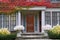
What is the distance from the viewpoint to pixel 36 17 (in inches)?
1152

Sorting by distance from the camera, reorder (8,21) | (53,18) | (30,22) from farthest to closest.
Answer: (30,22), (53,18), (8,21)

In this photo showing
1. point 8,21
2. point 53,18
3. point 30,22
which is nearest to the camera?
point 8,21

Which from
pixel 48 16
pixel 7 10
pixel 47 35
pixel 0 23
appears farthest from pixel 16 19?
pixel 7 10

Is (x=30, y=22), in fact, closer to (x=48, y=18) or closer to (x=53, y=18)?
(x=48, y=18)

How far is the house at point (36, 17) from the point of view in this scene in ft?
90.0

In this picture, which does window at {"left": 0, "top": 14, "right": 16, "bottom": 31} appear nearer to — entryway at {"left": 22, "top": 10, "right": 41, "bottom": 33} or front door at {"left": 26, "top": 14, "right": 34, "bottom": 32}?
entryway at {"left": 22, "top": 10, "right": 41, "bottom": 33}

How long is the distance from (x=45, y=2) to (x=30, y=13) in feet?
10.1

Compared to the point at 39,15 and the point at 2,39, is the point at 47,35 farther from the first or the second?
the point at 39,15

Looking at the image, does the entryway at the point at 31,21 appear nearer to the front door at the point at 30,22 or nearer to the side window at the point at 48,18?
the front door at the point at 30,22

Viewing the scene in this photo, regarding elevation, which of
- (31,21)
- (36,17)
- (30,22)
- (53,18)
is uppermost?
(36,17)

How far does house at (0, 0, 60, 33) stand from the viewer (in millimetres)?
27447

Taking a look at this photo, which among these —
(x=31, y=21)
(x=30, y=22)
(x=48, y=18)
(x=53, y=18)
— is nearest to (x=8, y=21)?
(x=30, y=22)

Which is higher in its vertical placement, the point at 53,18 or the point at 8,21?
the point at 53,18

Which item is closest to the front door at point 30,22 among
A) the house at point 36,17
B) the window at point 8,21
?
the house at point 36,17
